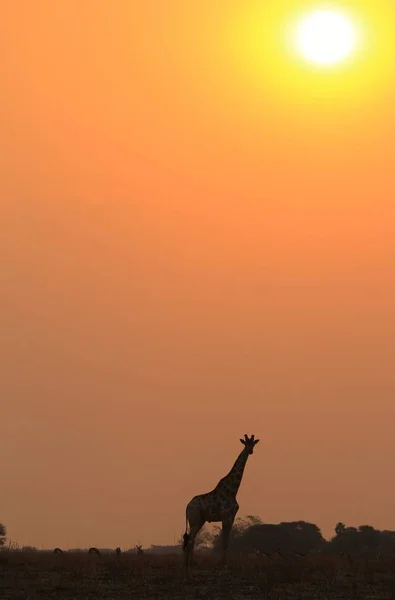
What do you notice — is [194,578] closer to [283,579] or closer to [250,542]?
[283,579]

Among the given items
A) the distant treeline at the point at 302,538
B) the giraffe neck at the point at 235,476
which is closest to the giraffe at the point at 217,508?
the giraffe neck at the point at 235,476

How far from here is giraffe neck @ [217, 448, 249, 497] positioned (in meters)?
45.7

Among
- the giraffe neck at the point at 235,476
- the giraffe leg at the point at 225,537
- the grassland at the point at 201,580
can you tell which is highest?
the giraffe neck at the point at 235,476

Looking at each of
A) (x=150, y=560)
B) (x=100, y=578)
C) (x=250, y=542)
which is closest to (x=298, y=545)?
(x=250, y=542)

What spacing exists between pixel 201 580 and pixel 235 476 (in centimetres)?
826

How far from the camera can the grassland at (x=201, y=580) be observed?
116 ft

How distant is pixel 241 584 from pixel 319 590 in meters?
2.38

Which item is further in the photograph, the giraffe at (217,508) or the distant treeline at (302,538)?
the distant treeline at (302,538)

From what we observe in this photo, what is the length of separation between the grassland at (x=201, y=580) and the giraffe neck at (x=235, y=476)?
2.37 m

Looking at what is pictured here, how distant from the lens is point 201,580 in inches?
1515

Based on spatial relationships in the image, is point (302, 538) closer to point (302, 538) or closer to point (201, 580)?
point (302, 538)

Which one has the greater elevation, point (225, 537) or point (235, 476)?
point (235, 476)

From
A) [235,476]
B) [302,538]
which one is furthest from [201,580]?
[302,538]

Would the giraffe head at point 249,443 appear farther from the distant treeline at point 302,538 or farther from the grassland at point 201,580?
the distant treeline at point 302,538
